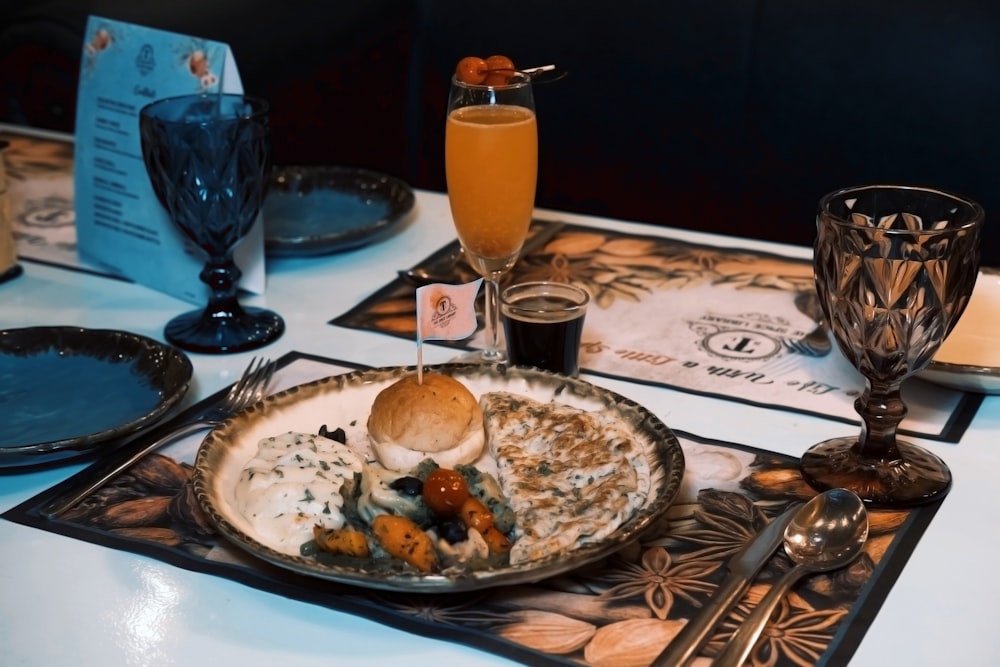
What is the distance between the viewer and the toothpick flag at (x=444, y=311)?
3.43 ft

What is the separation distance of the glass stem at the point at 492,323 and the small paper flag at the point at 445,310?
164 mm

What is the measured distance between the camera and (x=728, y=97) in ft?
7.14

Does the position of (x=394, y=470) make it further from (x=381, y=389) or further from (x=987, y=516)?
(x=987, y=516)

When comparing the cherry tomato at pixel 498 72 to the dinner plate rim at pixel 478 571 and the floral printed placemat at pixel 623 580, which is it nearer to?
the dinner plate rim at pixel 478 571

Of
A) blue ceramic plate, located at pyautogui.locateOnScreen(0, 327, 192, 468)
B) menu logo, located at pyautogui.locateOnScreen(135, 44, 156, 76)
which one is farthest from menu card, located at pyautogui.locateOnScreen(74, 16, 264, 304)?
blue ceramic plate, located at pyautogui.locateOnScreen(0, 327, 192, 468)

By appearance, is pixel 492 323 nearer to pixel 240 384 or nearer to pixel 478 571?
pixel 240 384

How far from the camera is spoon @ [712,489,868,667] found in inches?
33.6

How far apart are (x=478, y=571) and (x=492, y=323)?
0.52 m

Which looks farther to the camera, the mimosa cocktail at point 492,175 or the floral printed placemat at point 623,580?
the mimosa cocktail at point 492,175

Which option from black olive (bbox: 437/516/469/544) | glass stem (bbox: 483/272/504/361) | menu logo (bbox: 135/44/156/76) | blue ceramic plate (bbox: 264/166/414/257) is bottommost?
blue ceramic plate (bbox: 264/166/414/257)

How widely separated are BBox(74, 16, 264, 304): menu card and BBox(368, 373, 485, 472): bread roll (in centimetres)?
52

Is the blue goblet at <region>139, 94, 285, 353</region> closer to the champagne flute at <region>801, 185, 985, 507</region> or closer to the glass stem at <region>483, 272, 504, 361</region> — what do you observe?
the glass stem at <region>483, 272, 504, 361</region>

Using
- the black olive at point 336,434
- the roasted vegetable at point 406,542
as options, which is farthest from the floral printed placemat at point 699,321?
the roasted vegetable at point 406,542

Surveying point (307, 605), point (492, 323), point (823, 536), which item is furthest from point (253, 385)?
point (823, 536)
